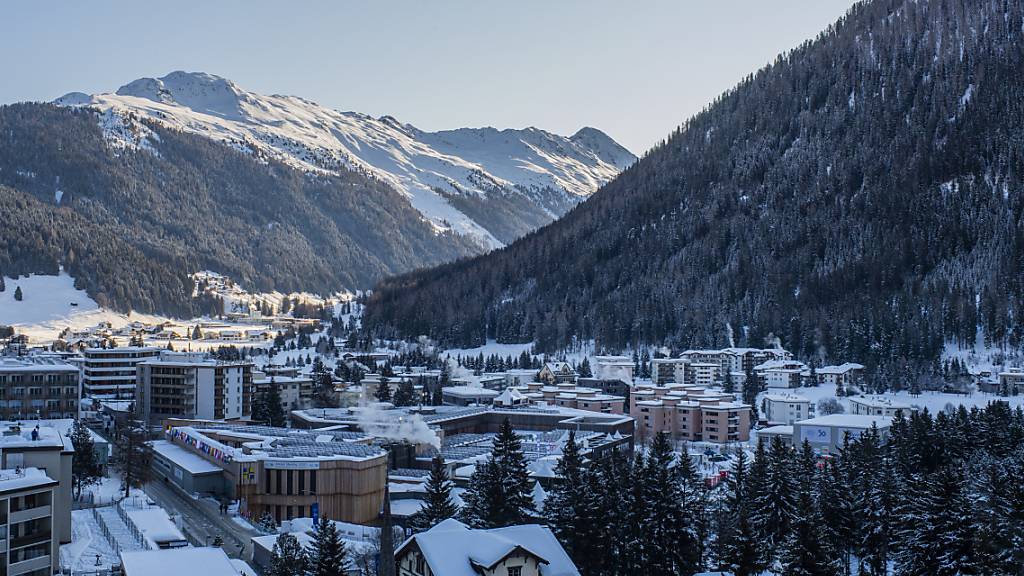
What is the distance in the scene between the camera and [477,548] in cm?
3856

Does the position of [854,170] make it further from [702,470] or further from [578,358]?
[702,470]

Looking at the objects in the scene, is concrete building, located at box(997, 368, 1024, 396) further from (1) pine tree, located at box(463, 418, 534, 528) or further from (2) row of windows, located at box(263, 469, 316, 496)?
(2) row of windows, located at box(263, 469, 316, 496)

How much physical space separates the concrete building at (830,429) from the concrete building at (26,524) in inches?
2654

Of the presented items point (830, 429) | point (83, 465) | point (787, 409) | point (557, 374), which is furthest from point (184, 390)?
point (787, 409)

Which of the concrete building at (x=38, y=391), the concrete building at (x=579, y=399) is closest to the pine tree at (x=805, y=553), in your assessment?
the concrete building at (x=38, y=391)

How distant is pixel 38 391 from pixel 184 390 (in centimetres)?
1450

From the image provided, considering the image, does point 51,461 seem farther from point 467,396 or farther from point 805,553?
point 467,396

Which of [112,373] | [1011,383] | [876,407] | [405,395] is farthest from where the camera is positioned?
[405,395]

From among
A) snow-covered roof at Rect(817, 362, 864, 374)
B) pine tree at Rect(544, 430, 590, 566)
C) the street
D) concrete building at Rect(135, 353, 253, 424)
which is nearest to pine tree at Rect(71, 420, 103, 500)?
the street

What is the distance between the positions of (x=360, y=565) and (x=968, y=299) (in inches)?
4578

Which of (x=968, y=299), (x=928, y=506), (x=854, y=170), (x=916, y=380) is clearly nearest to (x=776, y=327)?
(x=968, y=299)

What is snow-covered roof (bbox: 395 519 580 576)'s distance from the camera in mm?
37750

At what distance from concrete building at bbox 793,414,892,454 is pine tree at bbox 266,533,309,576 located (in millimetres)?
55521

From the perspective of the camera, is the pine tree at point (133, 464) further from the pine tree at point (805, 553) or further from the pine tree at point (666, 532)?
the pine tree at point (805, 553)
